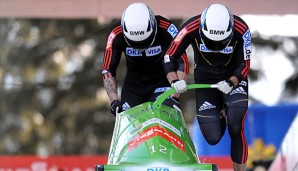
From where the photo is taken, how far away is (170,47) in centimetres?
949

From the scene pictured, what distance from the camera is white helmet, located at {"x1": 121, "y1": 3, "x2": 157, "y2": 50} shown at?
372 inches

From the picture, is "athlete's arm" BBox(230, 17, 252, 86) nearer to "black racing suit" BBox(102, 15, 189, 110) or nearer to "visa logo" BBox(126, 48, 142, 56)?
"black racing suit" BBox(102, 15, 189, 110)

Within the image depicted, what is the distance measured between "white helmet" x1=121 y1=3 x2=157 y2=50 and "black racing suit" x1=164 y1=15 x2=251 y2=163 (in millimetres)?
268

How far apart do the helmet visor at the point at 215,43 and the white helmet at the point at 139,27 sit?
635mm

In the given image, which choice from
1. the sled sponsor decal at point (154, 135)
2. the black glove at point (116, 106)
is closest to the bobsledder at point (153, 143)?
the sled sponsor decal at point (154, 135)

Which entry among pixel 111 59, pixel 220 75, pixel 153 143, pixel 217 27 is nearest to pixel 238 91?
pixel 220 75

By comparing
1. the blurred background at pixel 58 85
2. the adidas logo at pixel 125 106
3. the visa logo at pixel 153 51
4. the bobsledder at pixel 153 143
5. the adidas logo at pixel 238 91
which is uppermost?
the blurred background at pixel 58 85

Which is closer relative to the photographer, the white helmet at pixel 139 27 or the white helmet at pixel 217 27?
the white helmet at pixel 217 27

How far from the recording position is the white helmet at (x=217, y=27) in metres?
8.98

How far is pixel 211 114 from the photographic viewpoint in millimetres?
9672

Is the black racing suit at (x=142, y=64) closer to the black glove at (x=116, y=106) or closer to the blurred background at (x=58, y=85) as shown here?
the black glove at (x=116, y=106)

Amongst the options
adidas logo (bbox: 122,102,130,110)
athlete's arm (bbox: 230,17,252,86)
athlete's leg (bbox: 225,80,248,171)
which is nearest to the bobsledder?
athlete's leg (bbox: 225,80,248,171)

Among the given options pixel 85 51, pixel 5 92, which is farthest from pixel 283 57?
pixel 5 92

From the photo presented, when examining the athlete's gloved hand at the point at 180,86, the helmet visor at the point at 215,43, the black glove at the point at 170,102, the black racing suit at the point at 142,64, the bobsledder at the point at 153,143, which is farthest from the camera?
the black racing suit at the point at 142,64
